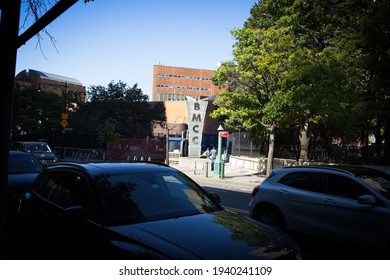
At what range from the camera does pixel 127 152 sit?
3781 cm

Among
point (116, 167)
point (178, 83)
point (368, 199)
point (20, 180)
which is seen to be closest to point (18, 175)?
point (20, 180)

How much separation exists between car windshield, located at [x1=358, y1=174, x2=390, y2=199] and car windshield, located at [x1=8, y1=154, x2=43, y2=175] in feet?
24.1

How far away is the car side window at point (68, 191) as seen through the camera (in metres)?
4.08

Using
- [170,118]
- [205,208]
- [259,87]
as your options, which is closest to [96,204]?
[205,208]

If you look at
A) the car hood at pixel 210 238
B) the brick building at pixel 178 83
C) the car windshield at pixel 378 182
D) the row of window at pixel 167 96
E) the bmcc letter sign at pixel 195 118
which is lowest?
the car hood at pixel 210 238

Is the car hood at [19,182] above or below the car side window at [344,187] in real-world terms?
below

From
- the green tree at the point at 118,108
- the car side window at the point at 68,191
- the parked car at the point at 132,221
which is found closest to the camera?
the parked car at the point at 132,221

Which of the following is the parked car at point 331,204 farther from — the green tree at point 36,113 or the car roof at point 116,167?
the green tree at point 36,113

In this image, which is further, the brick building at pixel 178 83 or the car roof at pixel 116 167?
the brick building at pixel 178 83

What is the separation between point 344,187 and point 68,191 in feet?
14.2

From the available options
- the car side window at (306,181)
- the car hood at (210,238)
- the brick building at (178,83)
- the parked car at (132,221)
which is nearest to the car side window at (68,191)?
the parked car at (132,221)

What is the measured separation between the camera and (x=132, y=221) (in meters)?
3.78

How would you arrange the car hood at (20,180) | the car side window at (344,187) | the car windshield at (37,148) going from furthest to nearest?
1. the car windshield at (37,148)
2. the car hood at (20,180)
3. the car side window at (344,187)

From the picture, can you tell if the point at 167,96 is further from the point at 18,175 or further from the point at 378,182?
the point at 378,182
